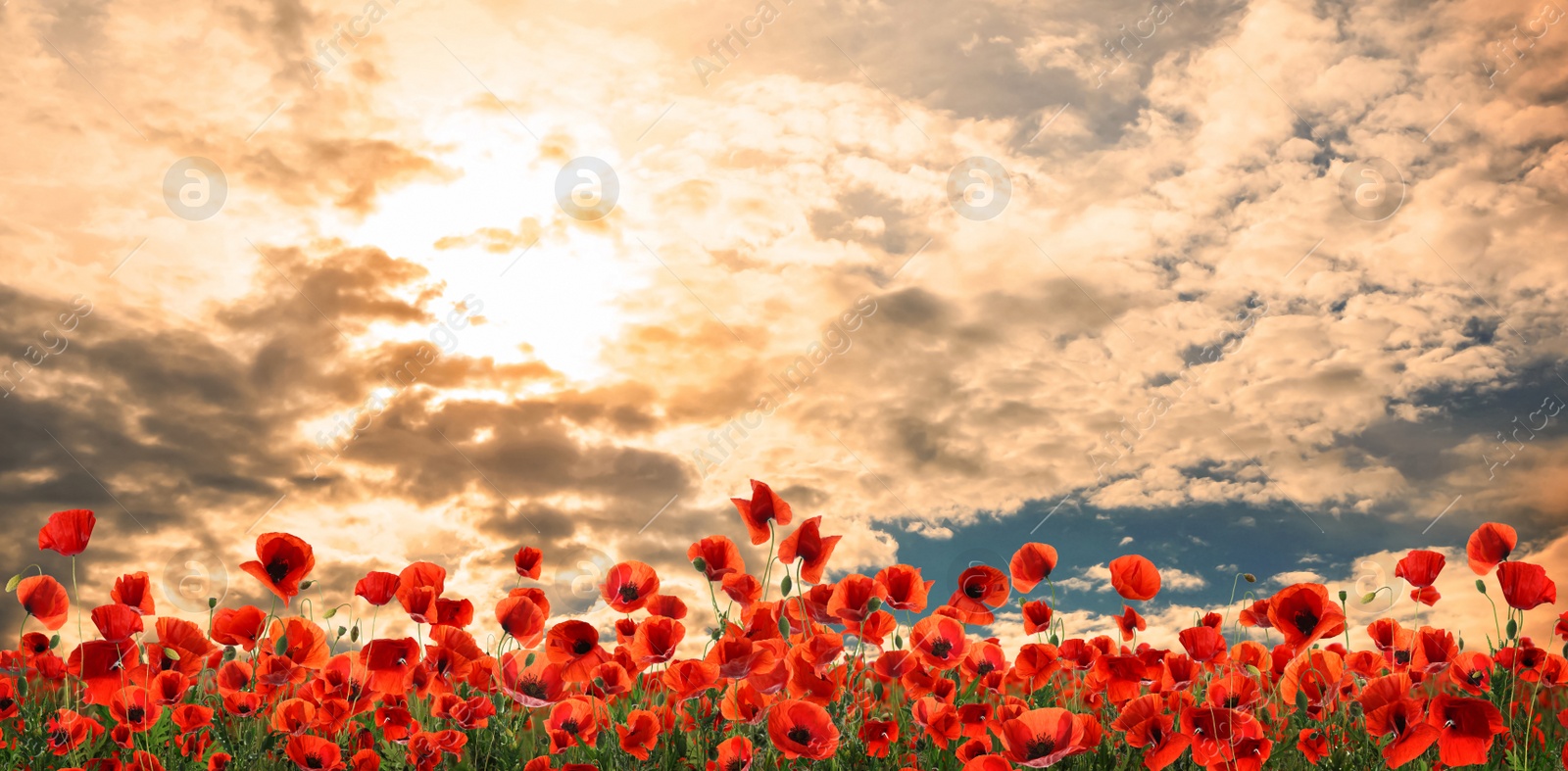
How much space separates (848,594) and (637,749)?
3.18 ft

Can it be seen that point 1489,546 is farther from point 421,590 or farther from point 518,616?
point 421,590

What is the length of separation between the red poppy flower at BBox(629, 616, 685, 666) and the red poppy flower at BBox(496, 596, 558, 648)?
1.73 feet

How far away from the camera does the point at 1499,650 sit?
456 cm

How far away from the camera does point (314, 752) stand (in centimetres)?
363

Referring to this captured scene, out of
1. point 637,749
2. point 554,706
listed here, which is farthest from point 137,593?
point 637,749

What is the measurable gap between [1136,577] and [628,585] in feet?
6.70

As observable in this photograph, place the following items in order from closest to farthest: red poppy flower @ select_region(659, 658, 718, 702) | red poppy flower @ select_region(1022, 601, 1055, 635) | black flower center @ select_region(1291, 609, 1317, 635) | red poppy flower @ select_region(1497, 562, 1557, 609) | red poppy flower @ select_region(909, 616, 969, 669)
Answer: red poppy flower @ select_region(659, 658, 718, 702), black flower center @ select_region(1291, 609, 1317, 635), red poppy flower @ select_region(1497, 562, 1557, 609), red poppy flower @ select_region(909, 616, 969, 669), red poppy flower @ select_region(1022, 601, 1055, 635)

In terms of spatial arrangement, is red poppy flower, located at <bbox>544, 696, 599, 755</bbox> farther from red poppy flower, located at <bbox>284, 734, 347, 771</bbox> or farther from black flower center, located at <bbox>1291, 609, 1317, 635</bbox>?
black flower center, located at <bbox>1291, 609, 1317, 635</bbox>

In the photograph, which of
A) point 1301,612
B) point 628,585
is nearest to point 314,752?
point 628,585

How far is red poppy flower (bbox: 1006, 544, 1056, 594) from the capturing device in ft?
13.4

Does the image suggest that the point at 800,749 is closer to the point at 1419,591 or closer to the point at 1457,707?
the point at 1457,707

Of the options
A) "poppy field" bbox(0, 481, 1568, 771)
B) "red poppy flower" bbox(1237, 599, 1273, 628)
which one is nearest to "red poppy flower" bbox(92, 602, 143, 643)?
"poppy field" bbox(0, 481, 1568, 771)

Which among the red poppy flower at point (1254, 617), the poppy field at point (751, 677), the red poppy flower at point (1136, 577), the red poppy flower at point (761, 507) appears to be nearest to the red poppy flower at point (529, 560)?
the poppy field at point (751, 677)

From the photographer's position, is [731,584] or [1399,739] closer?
[1399,739]
